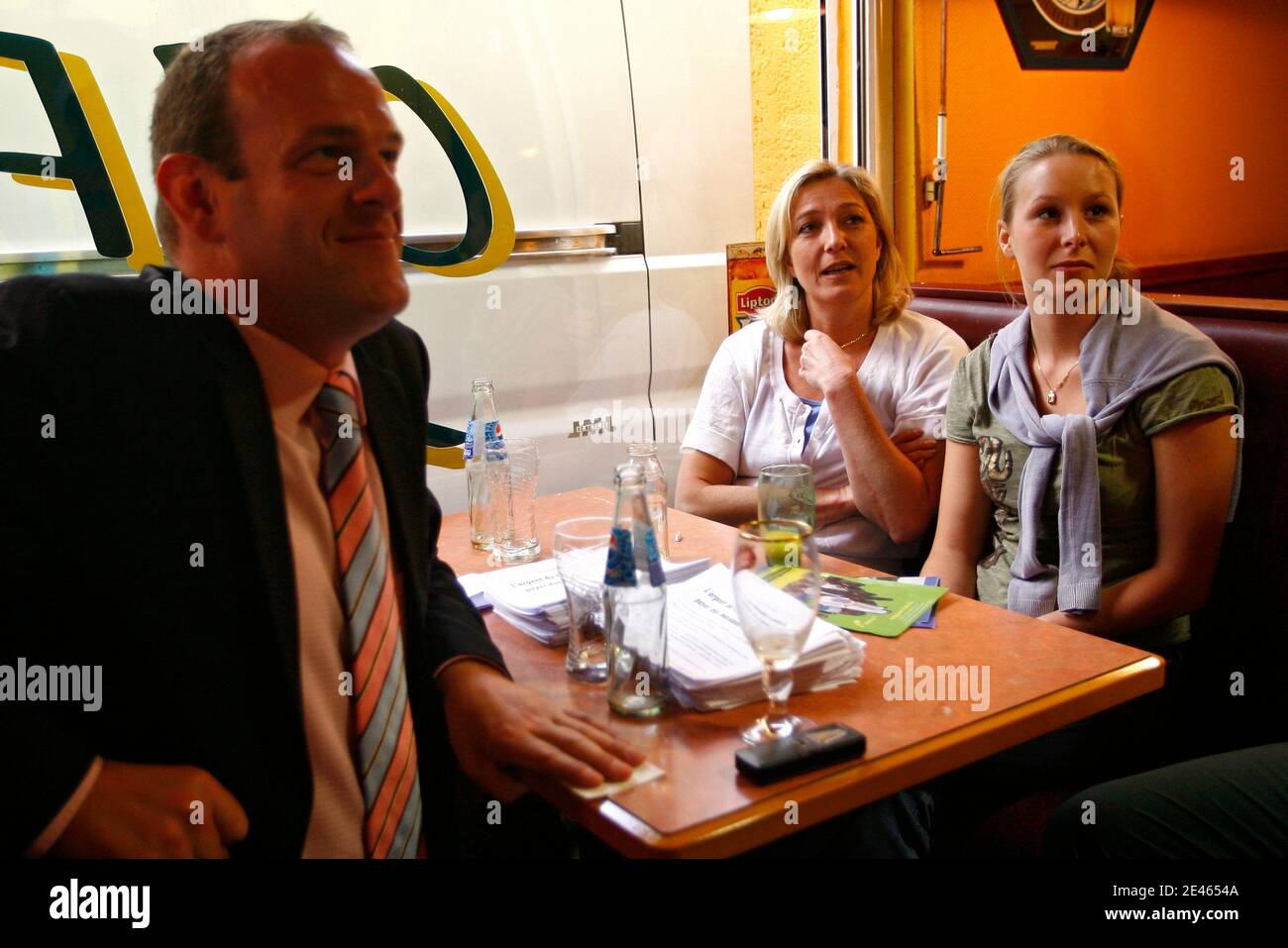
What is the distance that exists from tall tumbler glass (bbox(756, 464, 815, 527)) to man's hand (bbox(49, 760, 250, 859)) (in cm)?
93

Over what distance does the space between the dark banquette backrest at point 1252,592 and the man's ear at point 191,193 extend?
178cm

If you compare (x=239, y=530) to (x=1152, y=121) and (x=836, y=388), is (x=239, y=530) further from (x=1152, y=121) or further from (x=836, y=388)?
(x=1152, y=121)

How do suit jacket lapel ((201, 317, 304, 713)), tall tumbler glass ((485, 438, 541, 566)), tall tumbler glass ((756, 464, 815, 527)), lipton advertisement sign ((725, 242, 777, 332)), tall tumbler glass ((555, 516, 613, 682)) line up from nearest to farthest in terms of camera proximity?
suit jacket lapel ((201, 317, 304, 713))
tall tumbler glass ((555, 516, 613, 682))
tall tumbler glass ((756, 464, 815, 527))
tall tumbler glass ((485, 438, 541, 566))
lipton advertisement sign ((725, 242, 777, 332))

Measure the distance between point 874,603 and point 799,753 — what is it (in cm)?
53

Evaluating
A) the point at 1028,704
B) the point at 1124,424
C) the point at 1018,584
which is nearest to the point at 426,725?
the point at 1028,704

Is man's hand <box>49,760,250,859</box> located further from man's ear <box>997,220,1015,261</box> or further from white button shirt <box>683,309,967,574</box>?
man's ear <box>997,220,1015,261</box>

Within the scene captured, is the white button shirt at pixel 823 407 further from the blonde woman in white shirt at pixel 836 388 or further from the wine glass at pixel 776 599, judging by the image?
the wine glass at pixel 776 599

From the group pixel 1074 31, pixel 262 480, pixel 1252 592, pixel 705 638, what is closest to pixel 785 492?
pixel 705 638

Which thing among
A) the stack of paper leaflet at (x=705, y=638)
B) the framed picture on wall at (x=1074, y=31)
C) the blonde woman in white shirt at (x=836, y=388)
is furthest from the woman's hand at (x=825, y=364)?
the framed picture on wall at (x=1074, y=31)

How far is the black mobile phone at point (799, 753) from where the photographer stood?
1068mm

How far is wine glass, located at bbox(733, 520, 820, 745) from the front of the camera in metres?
1.14

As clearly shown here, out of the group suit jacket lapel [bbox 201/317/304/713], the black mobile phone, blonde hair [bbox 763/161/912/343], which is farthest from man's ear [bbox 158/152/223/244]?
blonde hair [bbox 763/161/912/343]
